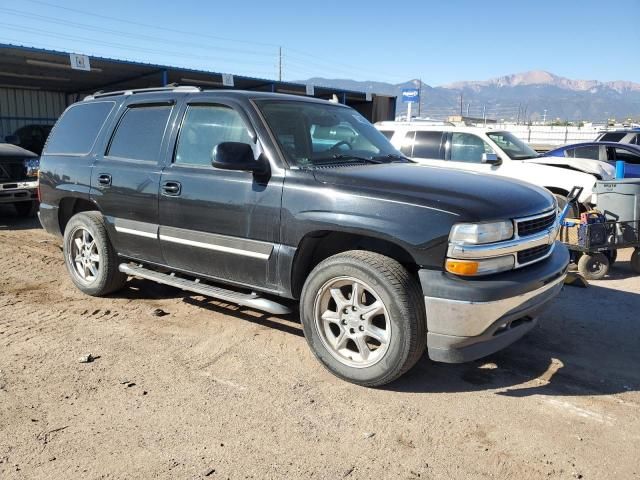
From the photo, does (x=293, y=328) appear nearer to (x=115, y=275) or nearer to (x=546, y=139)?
(x=115, y=275)

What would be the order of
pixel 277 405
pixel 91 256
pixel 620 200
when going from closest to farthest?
pixel 277 405
pixel 91 256
pixel 620 200

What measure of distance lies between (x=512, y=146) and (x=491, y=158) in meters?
1.33

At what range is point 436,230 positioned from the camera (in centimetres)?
323

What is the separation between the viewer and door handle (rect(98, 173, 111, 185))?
16.5 ft

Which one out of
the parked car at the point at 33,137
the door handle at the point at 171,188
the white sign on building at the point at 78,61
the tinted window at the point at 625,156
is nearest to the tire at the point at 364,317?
the door handle at the point at 171,188

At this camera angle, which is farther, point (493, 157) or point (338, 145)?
point (493, 157)

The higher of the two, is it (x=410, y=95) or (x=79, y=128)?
(x=410, y=95)

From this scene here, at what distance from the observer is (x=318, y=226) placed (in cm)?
366

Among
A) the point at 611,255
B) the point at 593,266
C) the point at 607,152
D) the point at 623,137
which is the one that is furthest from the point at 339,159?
the point at 623,137

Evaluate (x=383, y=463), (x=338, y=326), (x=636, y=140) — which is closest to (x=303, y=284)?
(x=338, y=326)

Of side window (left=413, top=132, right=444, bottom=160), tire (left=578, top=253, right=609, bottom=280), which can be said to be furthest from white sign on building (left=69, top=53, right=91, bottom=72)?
tire (left=578, top=253, right=609, bottom=280)

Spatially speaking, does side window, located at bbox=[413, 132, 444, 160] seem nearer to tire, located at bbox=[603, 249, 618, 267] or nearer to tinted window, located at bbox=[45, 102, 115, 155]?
tire, located at bbox=[603, 249, 618, 267]

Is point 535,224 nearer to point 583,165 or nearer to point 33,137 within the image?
point 583,165

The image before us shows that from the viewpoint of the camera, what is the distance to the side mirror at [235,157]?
379 centimetres
